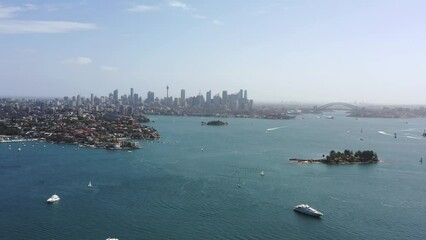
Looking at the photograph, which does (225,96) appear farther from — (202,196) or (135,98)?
(202,196)

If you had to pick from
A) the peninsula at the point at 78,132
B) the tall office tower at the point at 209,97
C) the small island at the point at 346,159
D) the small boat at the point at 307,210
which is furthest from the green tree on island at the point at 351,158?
the tall office tower at the point at 209,97

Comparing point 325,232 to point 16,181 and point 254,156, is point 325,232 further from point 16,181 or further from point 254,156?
point 254,156

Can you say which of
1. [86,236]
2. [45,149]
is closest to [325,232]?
[86,236]

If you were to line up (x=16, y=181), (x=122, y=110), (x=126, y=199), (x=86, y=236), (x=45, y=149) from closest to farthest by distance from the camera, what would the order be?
(x=86, y=236)
(x=126, y=199)
(x=16, y=181)
(x=45, y=149)
(x=122, y=110)

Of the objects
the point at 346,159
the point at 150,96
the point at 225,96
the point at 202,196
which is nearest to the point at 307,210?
the point at 202,196

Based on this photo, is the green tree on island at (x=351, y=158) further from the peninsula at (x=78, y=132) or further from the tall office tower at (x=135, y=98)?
the tall office tower at (x=135, y=98)
